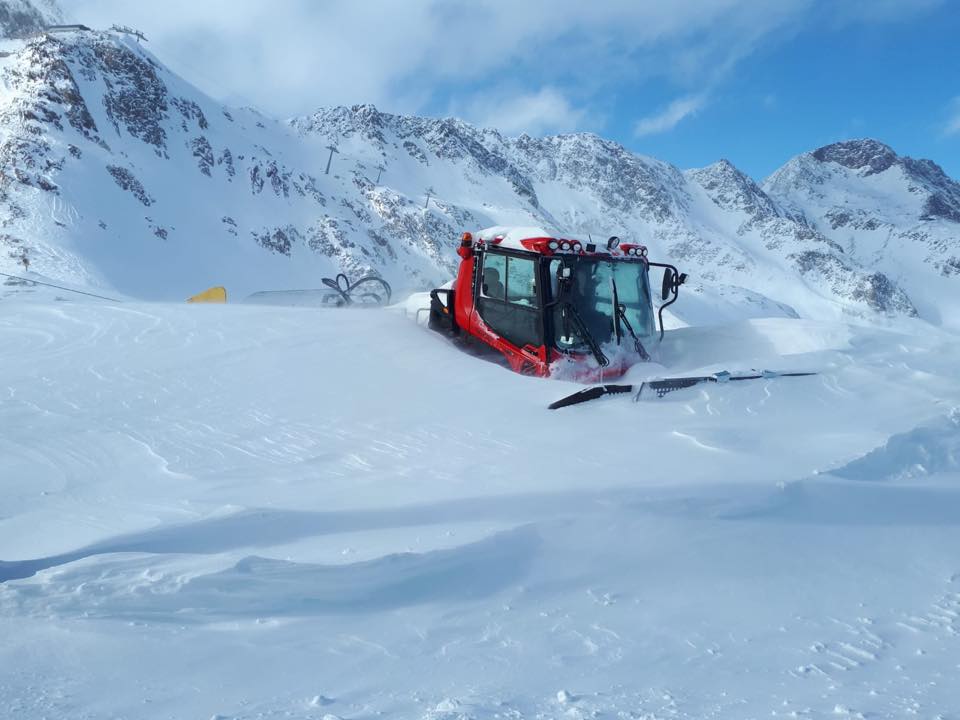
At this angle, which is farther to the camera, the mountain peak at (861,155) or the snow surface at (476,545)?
the mountain peak at (861,155)

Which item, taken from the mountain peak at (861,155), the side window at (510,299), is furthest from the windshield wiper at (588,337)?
the mountain peak at (861,155)

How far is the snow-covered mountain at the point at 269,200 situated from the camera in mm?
37500

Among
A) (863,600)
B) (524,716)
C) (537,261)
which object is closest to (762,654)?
(863,600)

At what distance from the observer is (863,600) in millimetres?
3070

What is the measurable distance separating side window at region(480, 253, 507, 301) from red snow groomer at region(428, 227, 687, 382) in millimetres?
11

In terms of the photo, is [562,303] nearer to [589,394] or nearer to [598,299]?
Result: [598,299]

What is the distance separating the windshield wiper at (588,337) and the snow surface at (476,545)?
1.16m

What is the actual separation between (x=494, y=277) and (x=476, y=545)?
5228mm

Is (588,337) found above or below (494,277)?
below

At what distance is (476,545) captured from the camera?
10.9 ft

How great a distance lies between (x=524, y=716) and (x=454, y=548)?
108cm

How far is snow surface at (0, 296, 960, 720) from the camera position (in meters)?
2.43

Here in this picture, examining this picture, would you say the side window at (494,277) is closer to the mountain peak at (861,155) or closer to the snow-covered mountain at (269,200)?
the snow-covered mountain at (269,200)

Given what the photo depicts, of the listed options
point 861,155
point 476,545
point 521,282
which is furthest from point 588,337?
point 861,155
